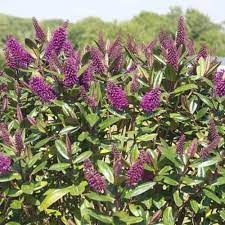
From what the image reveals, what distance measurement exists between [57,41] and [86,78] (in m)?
0.26

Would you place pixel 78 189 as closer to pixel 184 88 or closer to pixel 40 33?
pixel 184 88

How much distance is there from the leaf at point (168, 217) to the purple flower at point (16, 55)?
0.95 metres

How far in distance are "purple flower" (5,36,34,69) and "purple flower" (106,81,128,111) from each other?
561mm

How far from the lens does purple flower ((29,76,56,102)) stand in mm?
2201

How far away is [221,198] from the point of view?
2170 mm

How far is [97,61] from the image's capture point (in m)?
2.39

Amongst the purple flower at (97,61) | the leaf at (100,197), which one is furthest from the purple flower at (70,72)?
the leaf at (100,197)

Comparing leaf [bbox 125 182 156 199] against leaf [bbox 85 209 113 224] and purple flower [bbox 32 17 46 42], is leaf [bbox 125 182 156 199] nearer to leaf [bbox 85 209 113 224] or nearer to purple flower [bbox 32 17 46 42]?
leaf [bbox 85 209 113 224]

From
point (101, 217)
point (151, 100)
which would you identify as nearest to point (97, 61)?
point (151, 100)

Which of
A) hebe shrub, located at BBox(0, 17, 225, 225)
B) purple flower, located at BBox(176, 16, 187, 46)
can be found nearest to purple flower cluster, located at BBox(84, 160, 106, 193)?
hebe shrub, located at BBox(0, 17, 225, 225)

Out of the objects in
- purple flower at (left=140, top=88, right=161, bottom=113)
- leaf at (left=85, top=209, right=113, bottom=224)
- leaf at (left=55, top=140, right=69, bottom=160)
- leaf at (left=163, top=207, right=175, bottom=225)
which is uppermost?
purple flower at (left=140, top=88, right=161, bottom=113)

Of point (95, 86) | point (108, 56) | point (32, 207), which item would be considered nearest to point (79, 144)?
point (95, 86)

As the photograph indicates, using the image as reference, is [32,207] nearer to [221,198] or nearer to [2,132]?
[2,132]

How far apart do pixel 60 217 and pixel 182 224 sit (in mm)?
604
